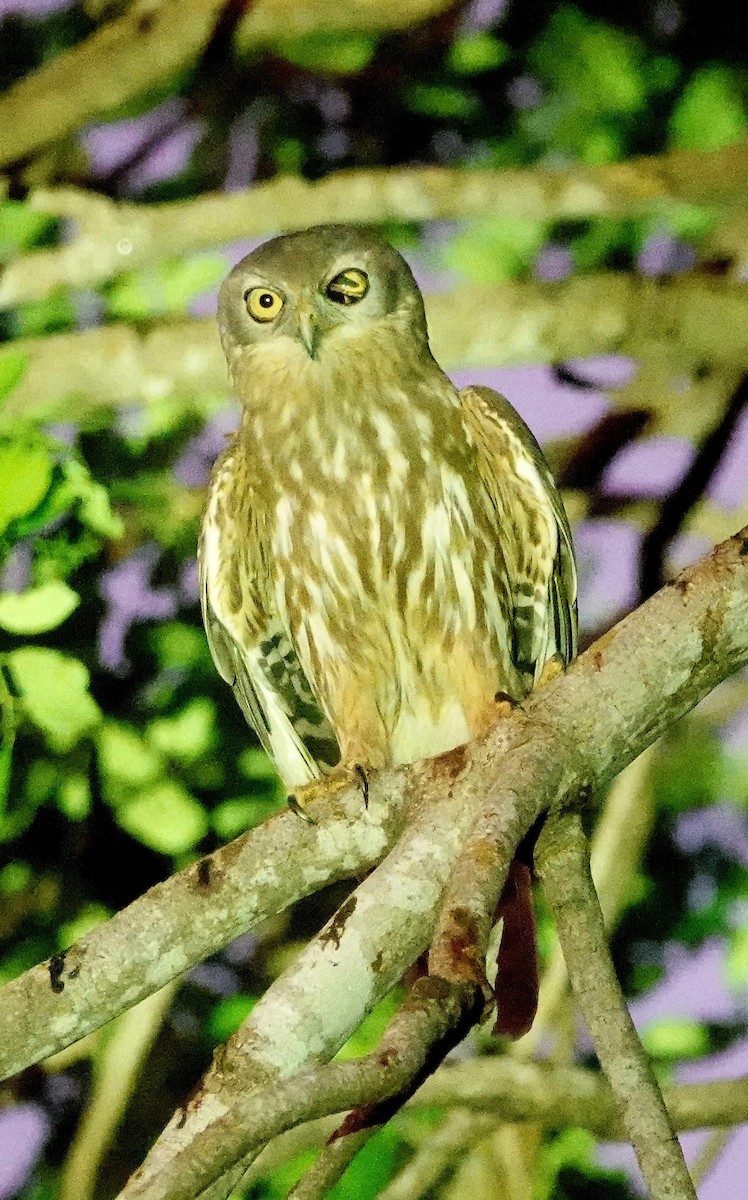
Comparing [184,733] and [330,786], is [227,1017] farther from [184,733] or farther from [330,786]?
[330,786]

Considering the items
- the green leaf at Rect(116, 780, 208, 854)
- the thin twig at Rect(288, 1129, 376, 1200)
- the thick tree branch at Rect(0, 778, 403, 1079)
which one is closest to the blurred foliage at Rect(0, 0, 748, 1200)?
the green leaf at Rect(116, 780, 208, 854)

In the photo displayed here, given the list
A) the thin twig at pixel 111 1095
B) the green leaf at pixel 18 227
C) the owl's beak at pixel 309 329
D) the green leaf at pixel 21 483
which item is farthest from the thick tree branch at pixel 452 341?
the thin twig at pixel 111 1095

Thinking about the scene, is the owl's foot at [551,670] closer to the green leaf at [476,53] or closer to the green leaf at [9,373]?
the green leaf at [9,373]

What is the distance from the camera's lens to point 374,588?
2.16 m

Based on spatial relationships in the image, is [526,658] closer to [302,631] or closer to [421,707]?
[421,707]

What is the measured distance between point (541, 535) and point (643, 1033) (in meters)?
1.36

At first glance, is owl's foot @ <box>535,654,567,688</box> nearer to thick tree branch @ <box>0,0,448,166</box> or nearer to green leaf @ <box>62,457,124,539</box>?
green leaf @ <box>62,457,124,539</box>

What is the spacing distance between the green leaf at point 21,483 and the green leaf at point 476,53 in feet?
6.70

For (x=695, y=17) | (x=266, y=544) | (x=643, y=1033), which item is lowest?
(x=643, y=1033)

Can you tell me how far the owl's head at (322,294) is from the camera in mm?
2186

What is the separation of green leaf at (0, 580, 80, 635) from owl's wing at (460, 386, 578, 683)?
0.69 meters

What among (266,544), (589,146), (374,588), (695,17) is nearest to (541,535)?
(374,588)

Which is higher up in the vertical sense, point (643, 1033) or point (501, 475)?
point (501, 475)

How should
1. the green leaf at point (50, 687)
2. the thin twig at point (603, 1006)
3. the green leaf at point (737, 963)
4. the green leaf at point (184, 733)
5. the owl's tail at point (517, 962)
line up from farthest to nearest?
the green leaf at point (737, 963)
the green leaf at point (184, 733)
the green leaf at point (50, 687)
the owl's tail at point (517, 962)
the thin twig at point (603, 1006)
